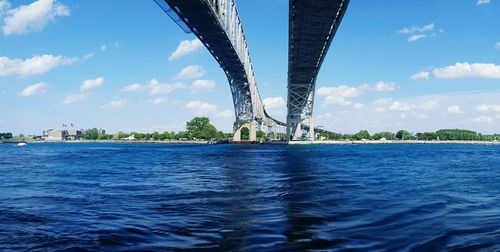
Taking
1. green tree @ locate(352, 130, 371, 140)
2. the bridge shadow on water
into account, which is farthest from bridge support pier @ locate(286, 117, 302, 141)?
the bridge shadow on water

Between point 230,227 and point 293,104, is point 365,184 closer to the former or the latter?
point 230,227

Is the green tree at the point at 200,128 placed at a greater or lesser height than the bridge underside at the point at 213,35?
lesser

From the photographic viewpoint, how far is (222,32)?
48719 millimetres

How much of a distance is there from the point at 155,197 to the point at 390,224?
6.92 m

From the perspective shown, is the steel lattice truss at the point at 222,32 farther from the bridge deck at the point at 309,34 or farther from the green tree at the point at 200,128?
the green tree at the point at 200,128

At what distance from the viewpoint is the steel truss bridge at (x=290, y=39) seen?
4100 cm

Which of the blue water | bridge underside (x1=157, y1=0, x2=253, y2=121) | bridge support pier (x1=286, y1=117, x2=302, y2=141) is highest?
bridge underside (x1=157, y1=0, x2=253, y2=121)

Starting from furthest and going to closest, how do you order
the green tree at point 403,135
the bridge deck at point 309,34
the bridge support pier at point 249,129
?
1. the green tree at point 403,135
2. the bridge support pier at point 249,129
3. the bridge deck at point 309,34

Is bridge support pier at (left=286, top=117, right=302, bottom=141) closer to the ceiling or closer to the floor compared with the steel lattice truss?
closer to the floor

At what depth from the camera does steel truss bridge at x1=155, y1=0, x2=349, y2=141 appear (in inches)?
1614

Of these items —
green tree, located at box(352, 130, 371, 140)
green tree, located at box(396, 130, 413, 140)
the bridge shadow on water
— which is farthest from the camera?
green tree, located at box(396, 130, 413, 140)

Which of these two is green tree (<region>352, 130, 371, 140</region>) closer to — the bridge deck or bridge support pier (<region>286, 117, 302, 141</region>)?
bridge support pier (<region>286, 117, 302, 141</region>)

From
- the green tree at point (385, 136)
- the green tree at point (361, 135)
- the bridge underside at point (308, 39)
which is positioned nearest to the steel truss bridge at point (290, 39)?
the bridge underside at point (308, 39)

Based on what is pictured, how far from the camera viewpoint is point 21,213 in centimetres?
1025
